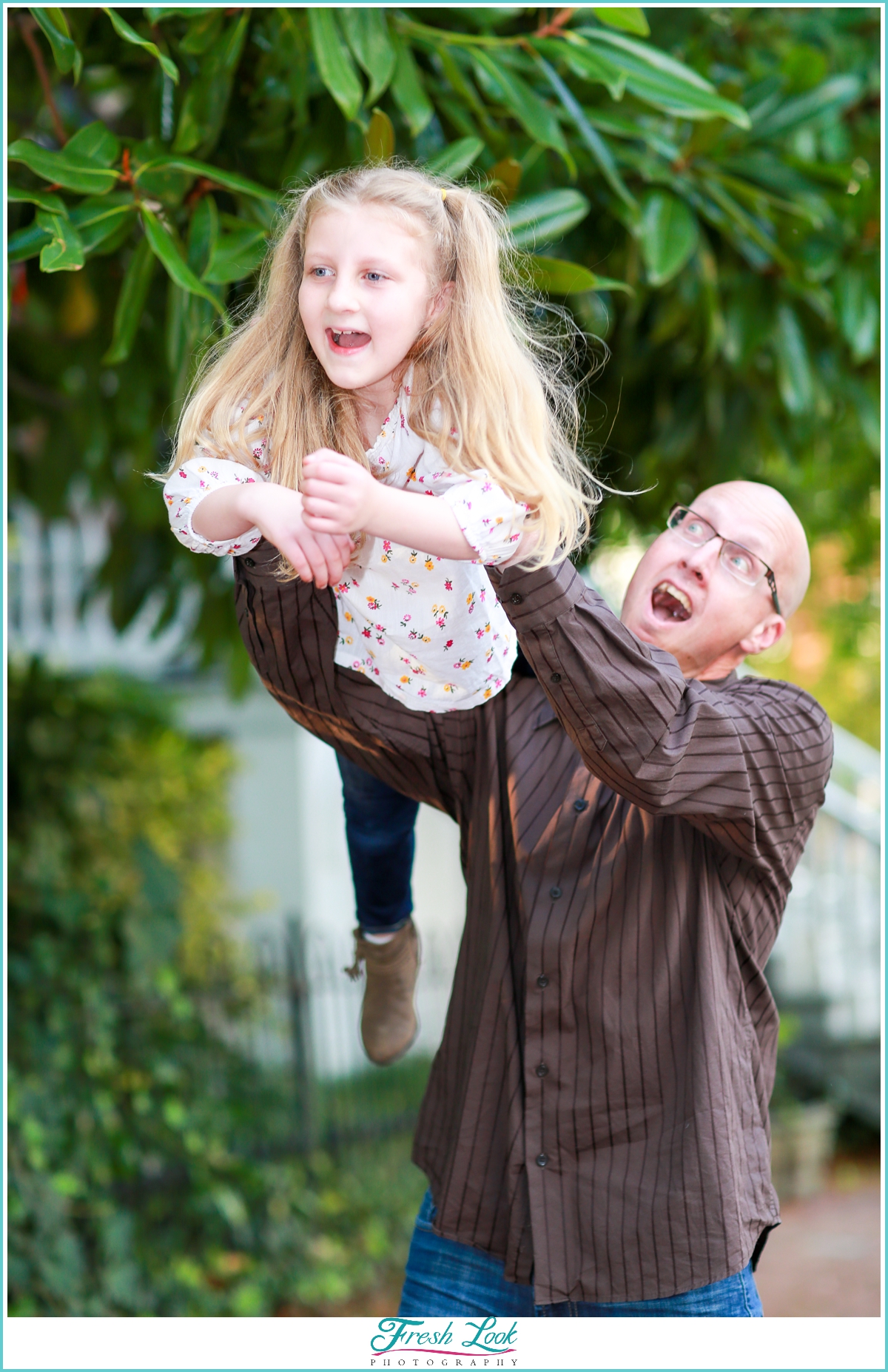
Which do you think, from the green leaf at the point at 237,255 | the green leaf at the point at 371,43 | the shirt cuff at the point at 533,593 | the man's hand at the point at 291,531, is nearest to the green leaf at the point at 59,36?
the green leaf at the point at 237,255

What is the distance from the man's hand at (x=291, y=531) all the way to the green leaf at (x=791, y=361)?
1.56m

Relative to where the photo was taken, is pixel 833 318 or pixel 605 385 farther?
pixel 605 385

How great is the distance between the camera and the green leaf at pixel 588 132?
1.82 metres

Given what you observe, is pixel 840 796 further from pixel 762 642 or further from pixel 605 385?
pixel 762 642

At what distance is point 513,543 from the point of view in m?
1.11

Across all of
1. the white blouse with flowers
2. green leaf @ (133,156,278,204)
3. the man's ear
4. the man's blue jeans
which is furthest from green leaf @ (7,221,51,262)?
the man's blue jeans

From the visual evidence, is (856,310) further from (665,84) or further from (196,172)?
(196,172)

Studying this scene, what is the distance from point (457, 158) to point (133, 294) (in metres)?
0.50

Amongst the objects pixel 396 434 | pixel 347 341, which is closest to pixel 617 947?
pixel 396 434

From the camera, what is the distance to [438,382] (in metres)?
1.18

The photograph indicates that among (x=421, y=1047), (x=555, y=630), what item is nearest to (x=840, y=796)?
(x=421, y=1047)

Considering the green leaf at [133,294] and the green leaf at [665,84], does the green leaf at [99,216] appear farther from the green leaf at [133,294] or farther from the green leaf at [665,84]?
the green leaf at [665,84]

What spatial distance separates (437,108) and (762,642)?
1.11m

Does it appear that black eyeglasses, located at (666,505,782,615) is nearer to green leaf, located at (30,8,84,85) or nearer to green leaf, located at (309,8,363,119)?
green leaf, located at (309,8,363,119)
